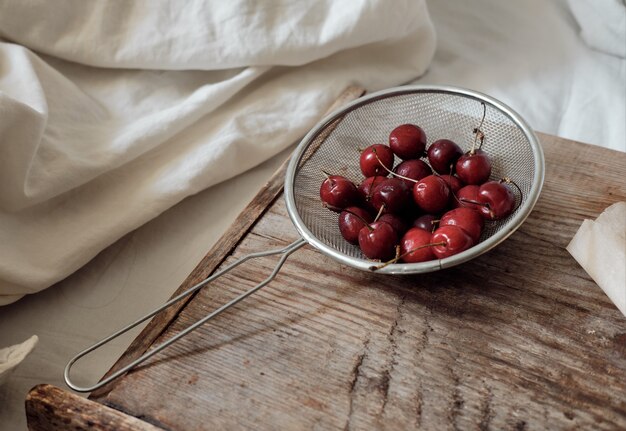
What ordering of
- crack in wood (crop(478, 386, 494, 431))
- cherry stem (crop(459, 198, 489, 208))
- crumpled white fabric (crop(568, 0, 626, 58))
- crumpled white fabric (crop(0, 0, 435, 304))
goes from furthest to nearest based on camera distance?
crumpled white fabric (crop(568, 0, 626, 58))
crumpled white fabric (crop(0, 0, 435, 304))
cherry stem (crop(459, 198, 489, 208))
crack in wood (crop(478, 386, 494, 431))

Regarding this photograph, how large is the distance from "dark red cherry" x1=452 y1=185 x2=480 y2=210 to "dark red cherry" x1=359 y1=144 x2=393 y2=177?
3.5 inches

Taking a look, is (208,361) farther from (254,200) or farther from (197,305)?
(254,200)

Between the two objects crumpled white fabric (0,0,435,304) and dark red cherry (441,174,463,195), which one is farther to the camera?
crumpled white fabric (0,0,435,304)

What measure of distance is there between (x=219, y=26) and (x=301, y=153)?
0.95 ft

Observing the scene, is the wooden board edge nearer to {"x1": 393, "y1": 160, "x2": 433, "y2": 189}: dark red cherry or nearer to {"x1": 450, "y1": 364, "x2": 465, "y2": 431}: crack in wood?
{"x1": 393, "y1": 160, "x2": 433, "y2": 189}: dark red cherry

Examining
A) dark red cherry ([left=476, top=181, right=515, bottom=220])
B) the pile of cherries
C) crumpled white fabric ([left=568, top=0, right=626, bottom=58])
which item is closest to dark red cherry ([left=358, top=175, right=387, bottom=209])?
the pile of cherries

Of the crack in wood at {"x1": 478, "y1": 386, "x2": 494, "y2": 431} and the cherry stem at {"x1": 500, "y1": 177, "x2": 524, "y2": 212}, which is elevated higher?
the cherry stem at {"x1": 500, "y1": 177, "x2": 524, "y2": 212}

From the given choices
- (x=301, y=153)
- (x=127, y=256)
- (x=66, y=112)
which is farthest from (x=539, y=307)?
(x=66, y=112)

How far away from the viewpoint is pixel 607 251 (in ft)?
1.98

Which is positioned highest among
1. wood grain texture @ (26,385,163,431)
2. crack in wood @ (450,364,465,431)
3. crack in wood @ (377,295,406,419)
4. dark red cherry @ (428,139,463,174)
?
dark red cherry @ (428,139,463,174)

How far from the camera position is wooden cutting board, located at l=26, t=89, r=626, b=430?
55 cm

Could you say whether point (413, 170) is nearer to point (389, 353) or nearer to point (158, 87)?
point (389, 353)

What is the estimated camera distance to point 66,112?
0.88 m

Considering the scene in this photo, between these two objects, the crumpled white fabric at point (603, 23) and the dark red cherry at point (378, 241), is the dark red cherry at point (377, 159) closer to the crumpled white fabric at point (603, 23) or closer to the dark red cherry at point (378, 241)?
the dark red cherry at point (378, 241)
